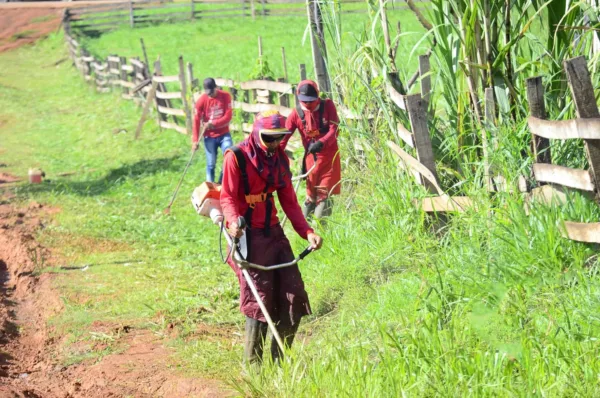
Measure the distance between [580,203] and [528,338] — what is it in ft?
4.62

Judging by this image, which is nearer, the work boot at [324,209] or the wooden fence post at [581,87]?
the wooden fence post at [581,87]

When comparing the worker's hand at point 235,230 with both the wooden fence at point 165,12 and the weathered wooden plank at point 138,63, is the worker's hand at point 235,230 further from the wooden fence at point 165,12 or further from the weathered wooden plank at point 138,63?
the wooden fence at point 165,12

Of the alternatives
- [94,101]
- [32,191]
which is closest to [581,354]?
[32,191]

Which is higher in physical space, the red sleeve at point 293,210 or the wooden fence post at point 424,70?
the wooden fence post at point 424,70

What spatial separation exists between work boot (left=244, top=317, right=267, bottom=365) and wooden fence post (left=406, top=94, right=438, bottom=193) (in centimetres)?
230

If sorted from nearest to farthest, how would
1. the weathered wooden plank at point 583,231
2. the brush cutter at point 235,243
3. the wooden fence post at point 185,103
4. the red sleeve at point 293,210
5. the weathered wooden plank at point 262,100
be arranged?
the weathered wooden plank at point 583,231 < the brush cutter at point 235,243 < the red sleeve at point 293,210 < the weathered wooden plank at point 262,100 < the wooden fence post at point 185,103

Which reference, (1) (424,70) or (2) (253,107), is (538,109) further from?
(2) (253,107)

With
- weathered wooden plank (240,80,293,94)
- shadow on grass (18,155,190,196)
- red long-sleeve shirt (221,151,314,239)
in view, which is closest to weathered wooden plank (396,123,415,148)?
red long-sleeve shirt (221,151,314,239)

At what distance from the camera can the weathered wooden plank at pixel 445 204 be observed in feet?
24.1

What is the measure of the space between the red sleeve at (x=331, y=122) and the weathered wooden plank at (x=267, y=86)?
4.43m

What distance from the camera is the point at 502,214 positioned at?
6672mm

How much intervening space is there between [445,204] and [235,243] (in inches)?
83.8

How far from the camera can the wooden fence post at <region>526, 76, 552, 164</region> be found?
6.28m

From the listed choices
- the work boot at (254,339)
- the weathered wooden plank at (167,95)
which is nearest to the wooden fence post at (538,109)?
the work boot at (254,339)
